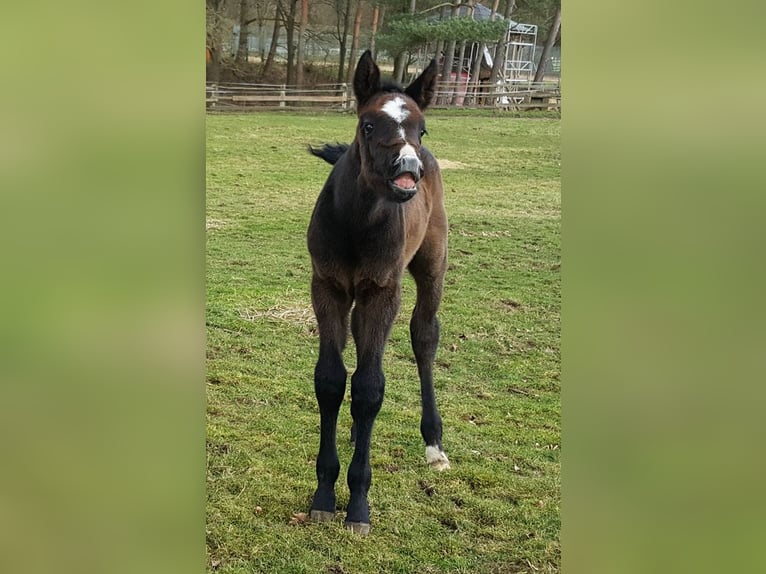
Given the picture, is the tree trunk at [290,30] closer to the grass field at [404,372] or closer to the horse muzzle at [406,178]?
the grass field at [404,372]

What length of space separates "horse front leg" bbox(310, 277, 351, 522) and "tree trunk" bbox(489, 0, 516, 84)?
1414 millimetres

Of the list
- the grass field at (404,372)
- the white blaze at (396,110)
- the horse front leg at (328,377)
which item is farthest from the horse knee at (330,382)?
the white blaze at (396,110)

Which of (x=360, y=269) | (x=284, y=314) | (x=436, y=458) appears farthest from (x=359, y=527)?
(x=284, y=314)

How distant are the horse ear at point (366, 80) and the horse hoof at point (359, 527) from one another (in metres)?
1.68

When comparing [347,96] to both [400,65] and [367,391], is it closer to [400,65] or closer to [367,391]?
[400,65]

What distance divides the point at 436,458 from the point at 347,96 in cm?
172

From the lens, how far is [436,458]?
364cm

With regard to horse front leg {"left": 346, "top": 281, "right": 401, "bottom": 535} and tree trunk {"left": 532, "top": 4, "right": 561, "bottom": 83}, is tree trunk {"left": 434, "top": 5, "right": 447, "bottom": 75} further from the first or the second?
horse front leg {"left": 346, "top": 281, "right": 401, "bottom": 535}

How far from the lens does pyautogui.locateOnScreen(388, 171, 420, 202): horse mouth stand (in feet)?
8.88

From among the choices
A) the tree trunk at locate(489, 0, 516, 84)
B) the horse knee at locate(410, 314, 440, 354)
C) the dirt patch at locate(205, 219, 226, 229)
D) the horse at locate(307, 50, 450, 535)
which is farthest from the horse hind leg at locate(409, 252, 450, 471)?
the dirt patch at locate(205, 219, 226, 229)
